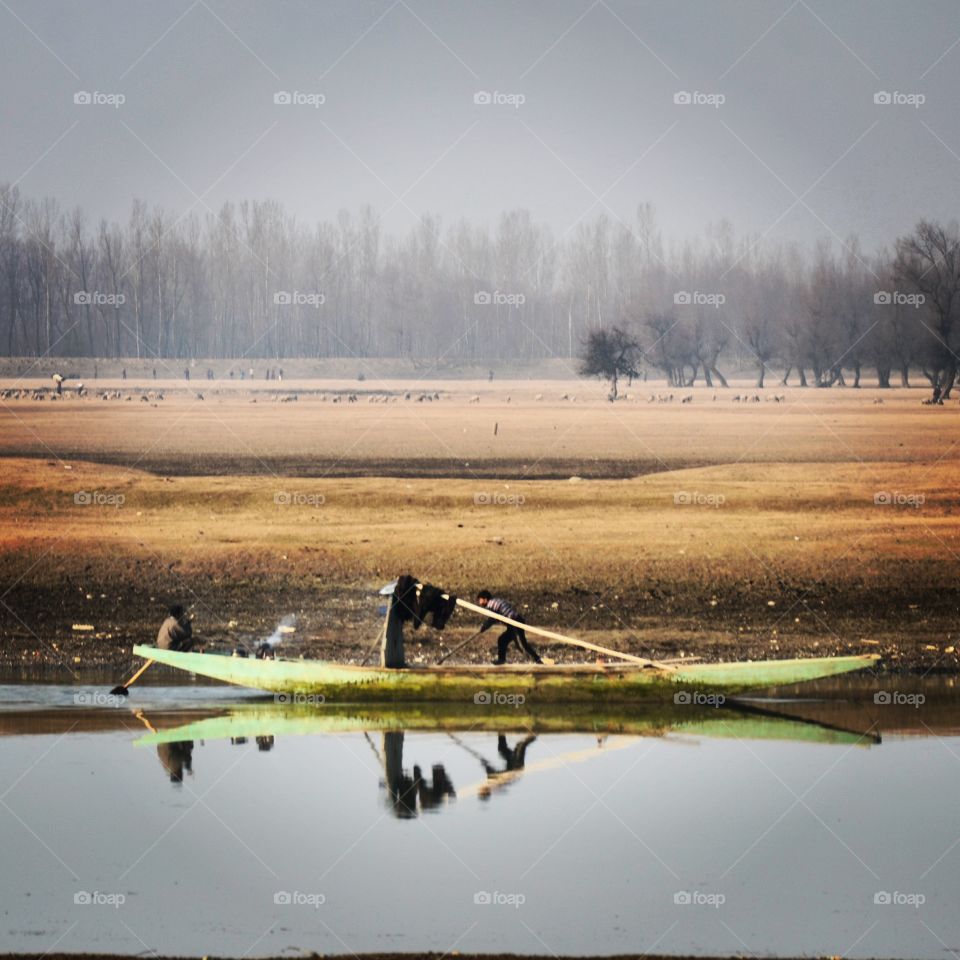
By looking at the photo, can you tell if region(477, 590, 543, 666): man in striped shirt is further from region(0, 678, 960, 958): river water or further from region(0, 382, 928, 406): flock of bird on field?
region(0, 382, 928, 406): flock of bird on field

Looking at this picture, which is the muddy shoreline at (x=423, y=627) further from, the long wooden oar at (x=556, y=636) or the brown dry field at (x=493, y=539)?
the long wooden oar at (x=556, y=636)

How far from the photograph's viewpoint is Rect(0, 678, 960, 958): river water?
15.1m

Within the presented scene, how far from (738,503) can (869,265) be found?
379ft

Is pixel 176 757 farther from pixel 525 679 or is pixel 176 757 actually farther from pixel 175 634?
pixel 525 679

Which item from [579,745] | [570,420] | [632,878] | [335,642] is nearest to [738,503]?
[335,642]

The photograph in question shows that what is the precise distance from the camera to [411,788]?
20.4m

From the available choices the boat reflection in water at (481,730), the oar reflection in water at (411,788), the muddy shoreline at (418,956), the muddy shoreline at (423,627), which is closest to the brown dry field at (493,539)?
the muddy shoreline at (423,627)

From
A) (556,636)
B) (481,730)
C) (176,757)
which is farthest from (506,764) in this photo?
(176,757)

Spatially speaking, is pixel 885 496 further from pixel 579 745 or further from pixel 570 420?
pixel 570 420

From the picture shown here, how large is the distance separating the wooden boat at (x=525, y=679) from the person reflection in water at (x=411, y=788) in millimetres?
1769

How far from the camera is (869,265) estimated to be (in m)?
153

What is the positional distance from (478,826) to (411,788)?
1.82m

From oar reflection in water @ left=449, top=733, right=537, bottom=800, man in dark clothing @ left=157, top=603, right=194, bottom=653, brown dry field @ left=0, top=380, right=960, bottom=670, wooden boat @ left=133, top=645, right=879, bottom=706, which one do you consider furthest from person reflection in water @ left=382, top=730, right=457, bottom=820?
brown dry field @ left=0, top=380, right=960, bottom=670

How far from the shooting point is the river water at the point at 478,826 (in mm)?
15125
